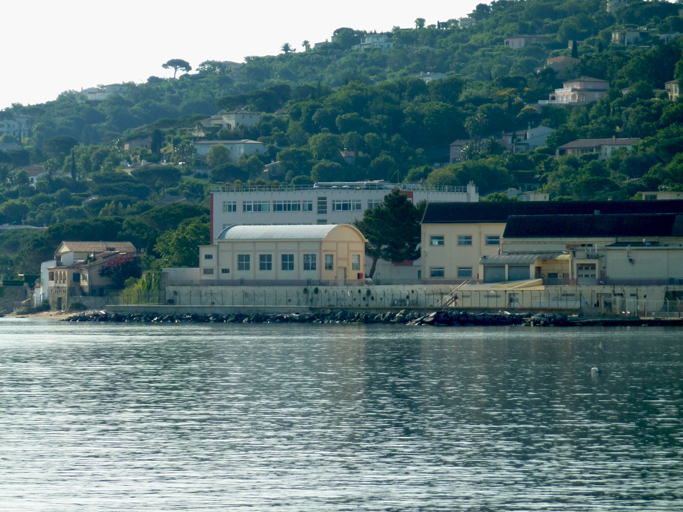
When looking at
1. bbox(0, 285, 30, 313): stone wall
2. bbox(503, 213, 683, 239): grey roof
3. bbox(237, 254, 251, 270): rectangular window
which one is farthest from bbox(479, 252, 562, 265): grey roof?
bbox(0, 285, 30, 313): stone wall

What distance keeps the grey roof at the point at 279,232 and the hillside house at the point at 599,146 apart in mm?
85565

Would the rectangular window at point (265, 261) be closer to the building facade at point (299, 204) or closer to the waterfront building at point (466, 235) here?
the waterfront building at point (466, 235)

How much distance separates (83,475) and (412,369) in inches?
1024

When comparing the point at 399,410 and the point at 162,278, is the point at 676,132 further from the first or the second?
the point at 399,410

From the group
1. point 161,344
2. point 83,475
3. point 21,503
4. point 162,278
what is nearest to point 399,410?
point 83,475

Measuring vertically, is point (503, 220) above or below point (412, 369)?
above

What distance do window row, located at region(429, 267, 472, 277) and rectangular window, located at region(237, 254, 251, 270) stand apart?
16.9 meters

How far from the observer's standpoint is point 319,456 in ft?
90.0

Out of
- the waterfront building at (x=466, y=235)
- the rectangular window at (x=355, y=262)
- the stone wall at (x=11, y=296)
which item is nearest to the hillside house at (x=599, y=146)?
the waterfront building at (x=466, y=235)

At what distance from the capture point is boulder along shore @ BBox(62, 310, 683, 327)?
8294cm

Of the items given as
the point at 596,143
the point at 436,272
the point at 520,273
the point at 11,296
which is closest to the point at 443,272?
the point at 436,272

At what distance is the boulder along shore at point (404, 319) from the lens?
82938 mm

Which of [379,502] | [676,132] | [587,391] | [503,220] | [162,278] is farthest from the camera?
[676,132]

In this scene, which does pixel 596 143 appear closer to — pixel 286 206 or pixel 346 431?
pixel 286 206
